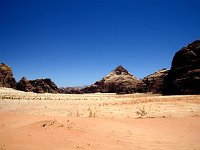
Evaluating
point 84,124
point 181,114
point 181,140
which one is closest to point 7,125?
point 84,124

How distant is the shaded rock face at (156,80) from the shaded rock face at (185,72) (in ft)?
78.7

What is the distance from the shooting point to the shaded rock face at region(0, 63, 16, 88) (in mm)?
63156

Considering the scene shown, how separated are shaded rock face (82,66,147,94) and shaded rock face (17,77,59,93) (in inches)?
637

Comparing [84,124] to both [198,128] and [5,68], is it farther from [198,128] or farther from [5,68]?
[5,68]

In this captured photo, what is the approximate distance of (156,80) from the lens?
211 ft

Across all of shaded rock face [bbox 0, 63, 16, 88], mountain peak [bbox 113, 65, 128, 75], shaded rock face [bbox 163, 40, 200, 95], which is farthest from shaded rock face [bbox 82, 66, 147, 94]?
shaded rock face [bbox 163, 40, 200, 95]

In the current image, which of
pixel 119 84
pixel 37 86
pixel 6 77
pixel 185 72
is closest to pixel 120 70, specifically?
pixel 119 84

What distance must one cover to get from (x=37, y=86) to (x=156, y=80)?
108 feet

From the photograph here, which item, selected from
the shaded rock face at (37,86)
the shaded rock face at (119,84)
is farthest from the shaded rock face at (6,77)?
the shaded rock face at (119,84)

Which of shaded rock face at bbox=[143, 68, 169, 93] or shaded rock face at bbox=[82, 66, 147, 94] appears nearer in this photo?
shaded rock face at bbox=[143, 68, 169, 93]

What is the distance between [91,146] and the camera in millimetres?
7121

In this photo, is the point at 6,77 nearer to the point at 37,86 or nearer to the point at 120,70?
the point at 37,86

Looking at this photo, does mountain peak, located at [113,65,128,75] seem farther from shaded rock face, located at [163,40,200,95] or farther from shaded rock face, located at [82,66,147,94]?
shaded rock face, located at [163,40,200,95]

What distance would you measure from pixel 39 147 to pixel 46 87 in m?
65.0
